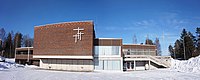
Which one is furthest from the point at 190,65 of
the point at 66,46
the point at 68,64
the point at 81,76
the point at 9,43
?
the point at 9,43

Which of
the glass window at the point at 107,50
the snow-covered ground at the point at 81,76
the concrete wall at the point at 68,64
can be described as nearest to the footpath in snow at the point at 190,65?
the snow-covered ground at the point at 81,76

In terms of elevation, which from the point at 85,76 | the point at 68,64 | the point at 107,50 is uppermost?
the point at 107,50

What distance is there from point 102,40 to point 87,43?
3.57 m

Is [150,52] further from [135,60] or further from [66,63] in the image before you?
[66,63]

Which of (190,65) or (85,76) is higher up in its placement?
(190,65)

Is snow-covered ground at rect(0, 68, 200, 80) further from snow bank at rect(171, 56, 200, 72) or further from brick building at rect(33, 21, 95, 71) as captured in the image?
brick building at rect(33, 21, 95, 71)

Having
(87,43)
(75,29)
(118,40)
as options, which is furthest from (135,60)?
(75,29)

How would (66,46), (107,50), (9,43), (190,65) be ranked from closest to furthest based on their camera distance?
(190,65), (66,46), (107,50), (9,43)

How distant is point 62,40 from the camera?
3234 cm

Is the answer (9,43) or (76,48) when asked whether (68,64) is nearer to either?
(76,48)

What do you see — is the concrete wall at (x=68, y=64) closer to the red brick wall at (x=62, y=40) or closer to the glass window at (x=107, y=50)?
the red brick wall at (x=62, y=40)

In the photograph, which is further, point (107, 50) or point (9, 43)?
point (9, 43)

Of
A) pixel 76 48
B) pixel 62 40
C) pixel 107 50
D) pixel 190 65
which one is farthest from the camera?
pixel 107 50

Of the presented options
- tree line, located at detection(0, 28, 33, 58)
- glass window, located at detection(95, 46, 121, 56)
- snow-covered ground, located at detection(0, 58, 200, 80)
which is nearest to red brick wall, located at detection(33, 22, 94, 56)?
glass window, located at detection(95, 46, 121, 56)
